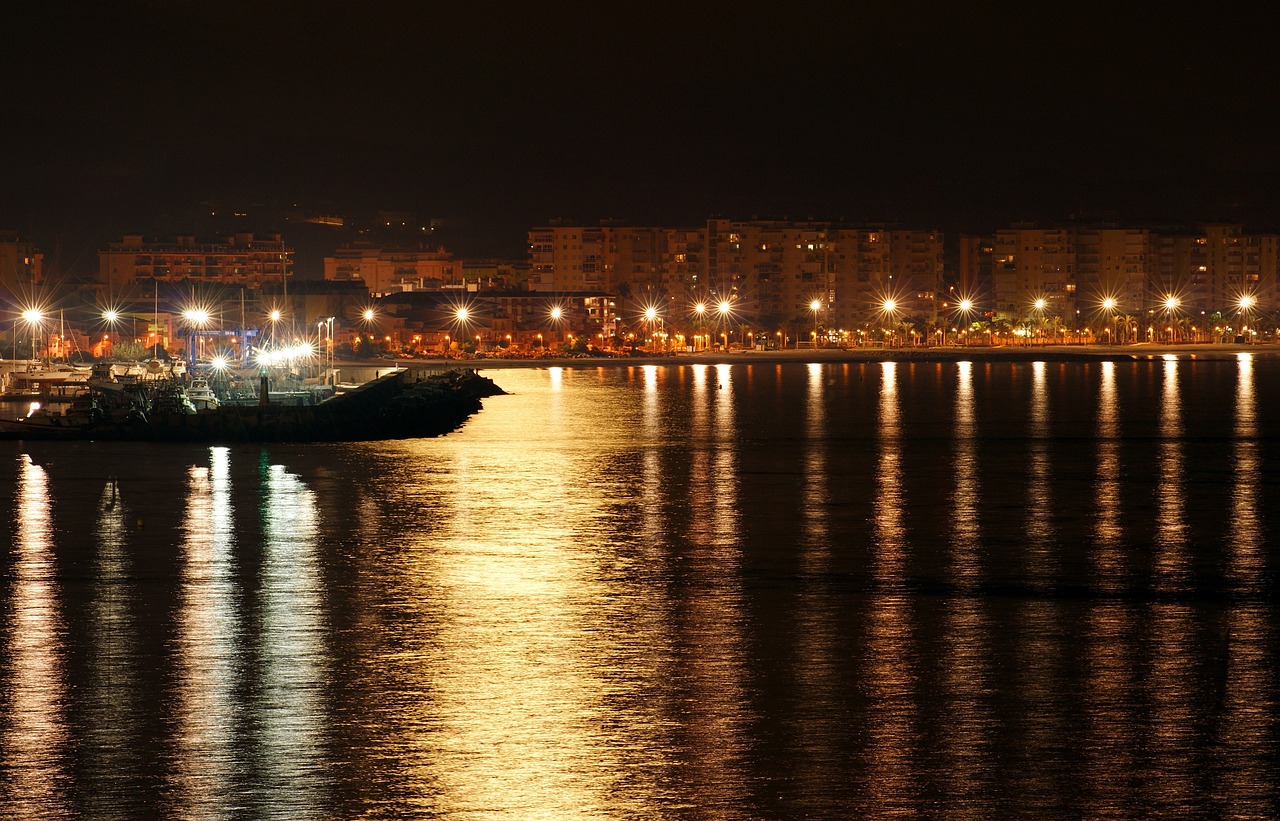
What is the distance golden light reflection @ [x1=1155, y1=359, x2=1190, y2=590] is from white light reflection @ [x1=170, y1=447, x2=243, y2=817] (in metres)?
9.64

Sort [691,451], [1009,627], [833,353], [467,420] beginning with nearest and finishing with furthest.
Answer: [1009,627] → [691,451] → [467,420] → [833,353]

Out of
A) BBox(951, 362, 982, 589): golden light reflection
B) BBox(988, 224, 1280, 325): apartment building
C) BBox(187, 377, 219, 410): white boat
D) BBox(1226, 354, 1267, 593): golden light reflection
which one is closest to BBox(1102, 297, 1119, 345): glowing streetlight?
BBox(988, 224, 1280, 325): apartment building

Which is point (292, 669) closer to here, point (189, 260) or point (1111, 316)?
point (189, 260)

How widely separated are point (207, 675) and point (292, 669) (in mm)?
639

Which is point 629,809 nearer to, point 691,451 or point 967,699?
point 967,699

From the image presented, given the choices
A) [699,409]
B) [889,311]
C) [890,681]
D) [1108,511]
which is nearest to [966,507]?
[1108,511]

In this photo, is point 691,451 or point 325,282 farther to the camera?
point 325,282

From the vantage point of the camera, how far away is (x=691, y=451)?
115 feet

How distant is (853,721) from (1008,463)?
877 inches

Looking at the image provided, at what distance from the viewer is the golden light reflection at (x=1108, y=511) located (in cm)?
1719

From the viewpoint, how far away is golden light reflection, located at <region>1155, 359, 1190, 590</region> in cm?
1722

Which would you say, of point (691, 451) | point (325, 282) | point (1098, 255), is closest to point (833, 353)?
point (325, 282)

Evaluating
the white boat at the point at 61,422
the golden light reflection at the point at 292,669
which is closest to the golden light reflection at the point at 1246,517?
the golden light reflection at the point at 292,669

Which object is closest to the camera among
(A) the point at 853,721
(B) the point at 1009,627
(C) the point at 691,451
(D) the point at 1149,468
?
(A) the point at 853,721
